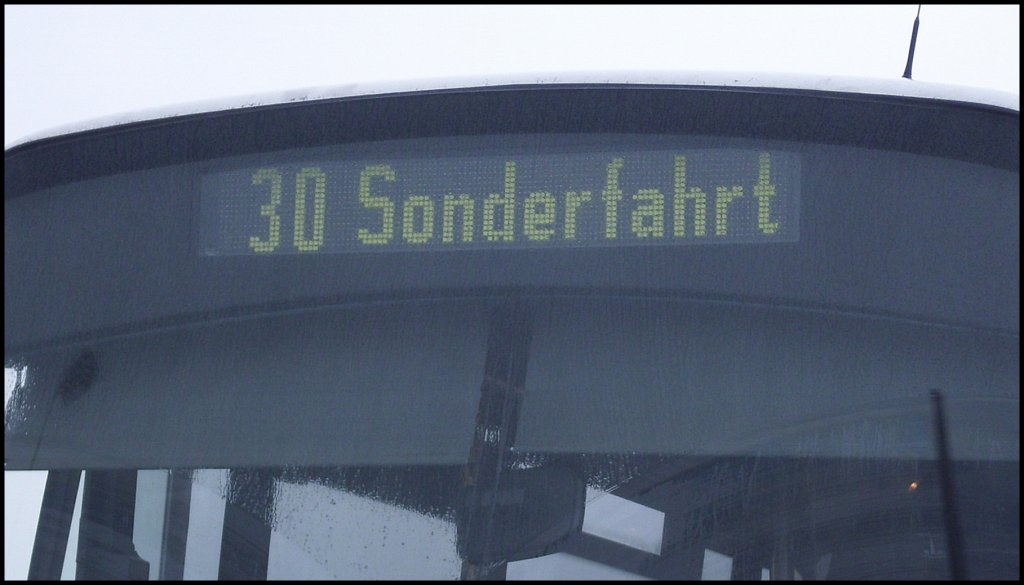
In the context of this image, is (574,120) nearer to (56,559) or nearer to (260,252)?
(260,252)

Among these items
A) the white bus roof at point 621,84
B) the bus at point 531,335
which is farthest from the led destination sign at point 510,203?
the white bus roof at point 621,84

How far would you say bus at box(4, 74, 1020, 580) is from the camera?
2.37 meters

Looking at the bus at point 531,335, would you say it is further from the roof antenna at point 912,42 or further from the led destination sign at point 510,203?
the roof antenna at point 912,42

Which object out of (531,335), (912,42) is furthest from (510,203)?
(912,42)

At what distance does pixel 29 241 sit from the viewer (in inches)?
111

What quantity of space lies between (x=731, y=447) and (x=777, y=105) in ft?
2.52

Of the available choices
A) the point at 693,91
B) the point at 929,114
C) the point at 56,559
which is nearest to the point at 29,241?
the point at 56,559

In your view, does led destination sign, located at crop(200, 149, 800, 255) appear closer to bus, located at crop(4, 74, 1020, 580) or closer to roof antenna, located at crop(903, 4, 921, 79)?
bus, located at crop(4, 74, 1020, 580)

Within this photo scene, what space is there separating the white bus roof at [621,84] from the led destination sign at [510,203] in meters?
0.17

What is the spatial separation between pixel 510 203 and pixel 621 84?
1.25 feet

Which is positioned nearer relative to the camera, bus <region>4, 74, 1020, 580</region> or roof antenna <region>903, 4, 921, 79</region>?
bus <region>4, 74, 1020, 580</region>

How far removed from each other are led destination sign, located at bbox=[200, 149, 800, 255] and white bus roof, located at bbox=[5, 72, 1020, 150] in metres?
0.17

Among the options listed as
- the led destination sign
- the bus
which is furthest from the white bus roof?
the led destination sign

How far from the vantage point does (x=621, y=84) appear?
281 cm
